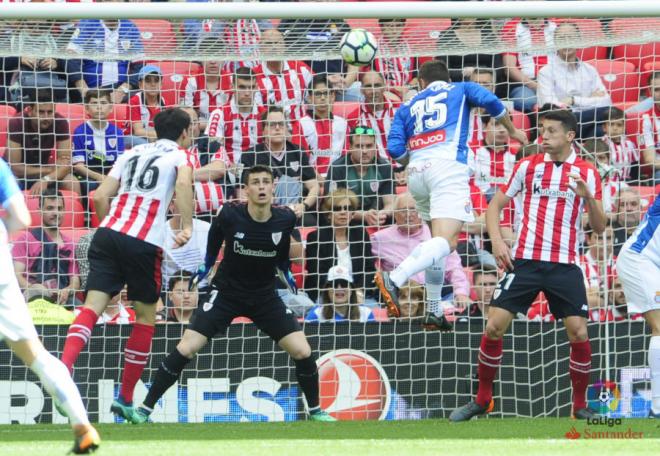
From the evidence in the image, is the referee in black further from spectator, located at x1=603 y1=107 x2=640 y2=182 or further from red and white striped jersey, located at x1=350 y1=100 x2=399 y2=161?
spectator, located at x1=603 y1=107 x2=640 y2=182

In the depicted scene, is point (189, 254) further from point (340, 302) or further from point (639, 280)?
point (639, 280)

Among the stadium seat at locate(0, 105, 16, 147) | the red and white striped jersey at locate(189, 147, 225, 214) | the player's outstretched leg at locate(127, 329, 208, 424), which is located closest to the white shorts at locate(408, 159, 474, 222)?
the player's outstretched leg at locate(127, 329, 208, 424)

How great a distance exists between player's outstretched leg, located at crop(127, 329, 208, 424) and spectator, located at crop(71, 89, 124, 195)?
7.52ft

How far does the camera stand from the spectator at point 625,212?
9.95 meters

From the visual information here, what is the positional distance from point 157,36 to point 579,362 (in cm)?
420

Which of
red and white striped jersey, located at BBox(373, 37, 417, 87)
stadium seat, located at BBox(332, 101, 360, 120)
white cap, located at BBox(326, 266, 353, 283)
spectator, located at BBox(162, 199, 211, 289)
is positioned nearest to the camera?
white cap, located at BBox(326, 266, 353, 283)

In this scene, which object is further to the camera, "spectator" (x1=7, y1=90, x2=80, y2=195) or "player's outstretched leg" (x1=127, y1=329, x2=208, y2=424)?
"spectator" (x1=7, y1=90, x2=80, y2=195)

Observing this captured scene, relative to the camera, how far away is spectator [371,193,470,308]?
9727mm

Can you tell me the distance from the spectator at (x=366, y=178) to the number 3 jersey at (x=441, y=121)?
153 centimetres

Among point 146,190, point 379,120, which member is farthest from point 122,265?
point 379,120

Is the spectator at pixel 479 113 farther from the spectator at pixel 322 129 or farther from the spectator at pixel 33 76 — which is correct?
the spectator at pixel 33 76

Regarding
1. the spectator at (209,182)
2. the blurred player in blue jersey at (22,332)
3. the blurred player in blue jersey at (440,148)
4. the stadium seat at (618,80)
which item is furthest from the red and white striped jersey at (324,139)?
the blurred player in blue jersey at (22,332)

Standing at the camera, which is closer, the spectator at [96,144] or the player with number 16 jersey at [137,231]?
the player with number 16 jersey at [137,231]

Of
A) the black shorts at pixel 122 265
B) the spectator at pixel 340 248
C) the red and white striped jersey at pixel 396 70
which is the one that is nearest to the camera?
the black shorts at pixel 122 265
